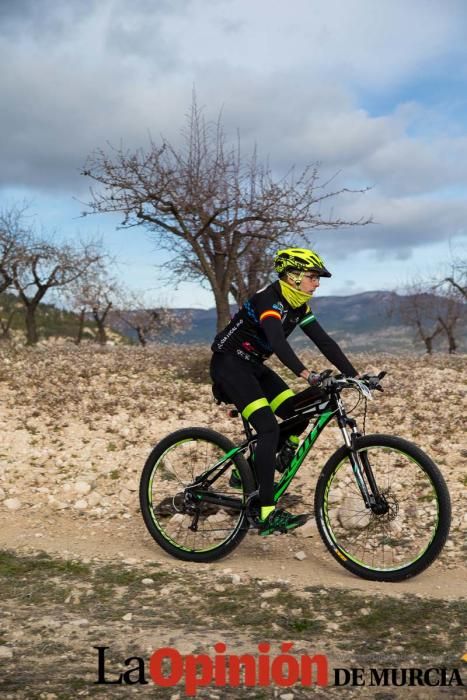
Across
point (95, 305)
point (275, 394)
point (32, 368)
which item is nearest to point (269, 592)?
point (275, 394)

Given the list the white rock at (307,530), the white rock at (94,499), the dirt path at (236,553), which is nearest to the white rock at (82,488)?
the white rock at (94,499)

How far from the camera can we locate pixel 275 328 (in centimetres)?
545

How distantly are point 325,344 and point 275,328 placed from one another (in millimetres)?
629

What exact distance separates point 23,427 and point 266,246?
11198mm

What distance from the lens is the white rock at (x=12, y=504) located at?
25.5ft

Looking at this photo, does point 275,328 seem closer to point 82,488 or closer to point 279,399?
point 279,399

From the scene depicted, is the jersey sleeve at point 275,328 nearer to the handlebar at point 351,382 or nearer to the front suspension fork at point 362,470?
the handlebar at point 351,382

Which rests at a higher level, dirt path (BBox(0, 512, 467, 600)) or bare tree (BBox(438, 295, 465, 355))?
bare tree (BBox(438, 295, 465, 355))

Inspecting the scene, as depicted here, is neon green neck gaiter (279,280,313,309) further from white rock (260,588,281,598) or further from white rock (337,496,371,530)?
white rock (260,588,281,598)

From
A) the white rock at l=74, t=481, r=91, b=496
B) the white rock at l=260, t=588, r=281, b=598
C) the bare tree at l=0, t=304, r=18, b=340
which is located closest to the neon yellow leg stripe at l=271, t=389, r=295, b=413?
the white rock at l=260, t=588, r=281, b=598

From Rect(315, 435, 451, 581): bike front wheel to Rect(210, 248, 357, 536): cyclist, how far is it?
474 millimetres

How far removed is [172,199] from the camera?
1582 cm

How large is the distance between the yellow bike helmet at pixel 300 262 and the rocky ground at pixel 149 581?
2700 millimetres

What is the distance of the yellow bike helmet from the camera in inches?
221
